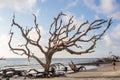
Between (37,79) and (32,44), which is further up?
(32,44)

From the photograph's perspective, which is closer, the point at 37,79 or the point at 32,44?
the point at 37,79

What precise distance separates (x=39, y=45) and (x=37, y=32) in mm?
1434

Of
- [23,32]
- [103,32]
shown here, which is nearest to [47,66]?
[23,32]

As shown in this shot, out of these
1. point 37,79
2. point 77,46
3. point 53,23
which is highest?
point 53,23

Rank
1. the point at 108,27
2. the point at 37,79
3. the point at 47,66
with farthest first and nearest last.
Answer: the point at 47,66 < the point at 108,27 < the point at 37,79

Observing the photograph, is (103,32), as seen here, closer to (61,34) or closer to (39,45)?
(61,34)

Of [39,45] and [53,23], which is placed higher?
[53,23]

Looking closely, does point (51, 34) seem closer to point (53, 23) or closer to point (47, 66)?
point (53, 23)

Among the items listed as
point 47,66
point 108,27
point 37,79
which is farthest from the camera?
point 47,66

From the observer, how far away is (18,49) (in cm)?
2948

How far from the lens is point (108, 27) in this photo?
1072 inches

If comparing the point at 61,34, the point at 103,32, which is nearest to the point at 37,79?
the point at 61,34

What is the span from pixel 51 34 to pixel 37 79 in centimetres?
540

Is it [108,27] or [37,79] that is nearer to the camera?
[37,79]
